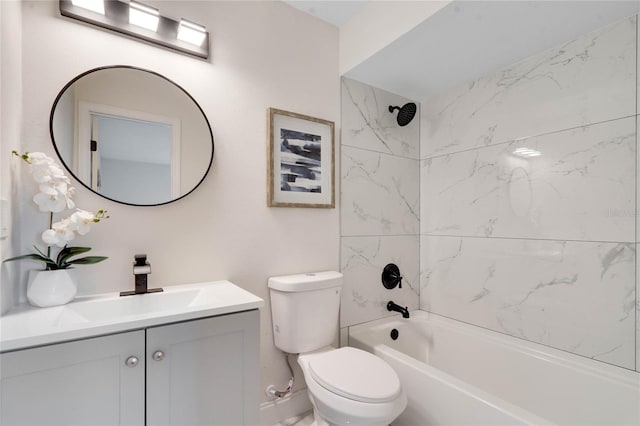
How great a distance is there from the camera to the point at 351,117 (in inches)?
79.4

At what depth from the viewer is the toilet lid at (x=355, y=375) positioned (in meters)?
1.22

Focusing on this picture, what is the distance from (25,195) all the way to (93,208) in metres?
0.21

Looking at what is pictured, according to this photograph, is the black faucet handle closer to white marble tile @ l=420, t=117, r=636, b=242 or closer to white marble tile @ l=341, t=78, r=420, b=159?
white marble tile @ l=341, t=78, r=420, b=159

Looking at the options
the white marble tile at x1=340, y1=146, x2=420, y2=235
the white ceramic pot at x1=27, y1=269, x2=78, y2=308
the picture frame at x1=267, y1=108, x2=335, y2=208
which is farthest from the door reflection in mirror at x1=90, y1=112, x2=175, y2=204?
the white marble tile at x1=340, y1=146, x2=420, y2=235

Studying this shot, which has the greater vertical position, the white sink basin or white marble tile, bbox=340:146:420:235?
white marble tile, bbox=340:146:420:235

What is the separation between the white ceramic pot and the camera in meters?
1.08

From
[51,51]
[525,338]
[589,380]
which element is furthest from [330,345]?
[51,51]

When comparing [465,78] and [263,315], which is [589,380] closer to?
[263,315]

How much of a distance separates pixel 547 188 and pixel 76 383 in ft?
7.18

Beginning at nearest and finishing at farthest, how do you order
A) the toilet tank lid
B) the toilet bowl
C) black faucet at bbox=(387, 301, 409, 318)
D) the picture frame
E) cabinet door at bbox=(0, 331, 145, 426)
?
cabinet door at bbox=(0, 331, 145, 426), the toilet bowl, the toilet tank lid, the picture frame, black faucet at bbox=(387, 301, 409, 318)

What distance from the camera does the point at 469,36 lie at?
5.08ft

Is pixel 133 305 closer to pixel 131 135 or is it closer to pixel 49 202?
pixel 49 202

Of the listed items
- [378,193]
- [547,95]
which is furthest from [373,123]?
[547,95]

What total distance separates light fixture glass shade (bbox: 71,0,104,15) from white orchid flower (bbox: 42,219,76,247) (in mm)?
878
